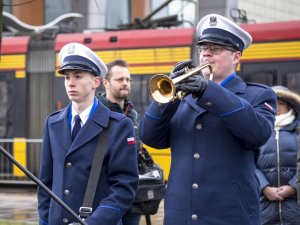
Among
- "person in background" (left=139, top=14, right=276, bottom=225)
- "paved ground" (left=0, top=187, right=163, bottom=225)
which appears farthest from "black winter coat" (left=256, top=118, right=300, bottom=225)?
"paved ground" (left=0, top=187, right=163, bottom=225)

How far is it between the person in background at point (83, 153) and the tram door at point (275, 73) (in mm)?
8722

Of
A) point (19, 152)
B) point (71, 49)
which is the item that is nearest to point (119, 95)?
point (71, 49)

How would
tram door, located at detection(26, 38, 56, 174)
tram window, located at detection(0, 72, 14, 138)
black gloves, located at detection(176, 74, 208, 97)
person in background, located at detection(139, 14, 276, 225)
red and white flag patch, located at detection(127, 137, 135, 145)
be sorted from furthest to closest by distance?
1. tram window, located at detection(0, 72, 14, 138)
2. tram door, located at detection(26, 38, 56, 174)
3. red and white flag patch, located at detection(127, 137, 135, 145)
4. person in background, located at detection(139, 14, 276, 225)
5. black gloves, located at detection(176, 74, 208, 97)

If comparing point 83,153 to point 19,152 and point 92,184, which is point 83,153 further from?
point 19,152

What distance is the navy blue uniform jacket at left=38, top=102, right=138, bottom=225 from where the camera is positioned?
13.4 ft

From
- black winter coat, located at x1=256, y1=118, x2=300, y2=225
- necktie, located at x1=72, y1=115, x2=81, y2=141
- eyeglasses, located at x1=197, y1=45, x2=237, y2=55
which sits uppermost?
eyeglasses, located at x1=197, y1=45, x2=237, y2=55

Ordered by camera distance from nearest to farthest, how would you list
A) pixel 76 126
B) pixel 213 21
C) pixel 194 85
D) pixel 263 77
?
pixel 194 85
pixel 213 21
pixel 76 126
pixel 263 77

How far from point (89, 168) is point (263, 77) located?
9.13m

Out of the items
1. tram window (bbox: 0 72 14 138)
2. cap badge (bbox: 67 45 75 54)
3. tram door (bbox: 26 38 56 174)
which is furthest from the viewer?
tram window (bbox: 0 72 14 138)

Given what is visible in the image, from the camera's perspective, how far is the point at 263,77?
12914 mm

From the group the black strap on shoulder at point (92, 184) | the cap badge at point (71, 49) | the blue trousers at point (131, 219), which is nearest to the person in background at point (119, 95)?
the blue trousers at point (131, 219)

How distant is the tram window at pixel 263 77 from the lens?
12.8 meters

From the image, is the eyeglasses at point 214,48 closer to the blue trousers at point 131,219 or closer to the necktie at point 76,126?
the necktie at point 76,126

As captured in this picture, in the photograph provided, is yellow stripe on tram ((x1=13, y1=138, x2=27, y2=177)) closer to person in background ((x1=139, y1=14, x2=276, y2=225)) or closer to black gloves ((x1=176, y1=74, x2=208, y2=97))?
person in background ((x1=139, y1=14, x2=276, y2=225))
